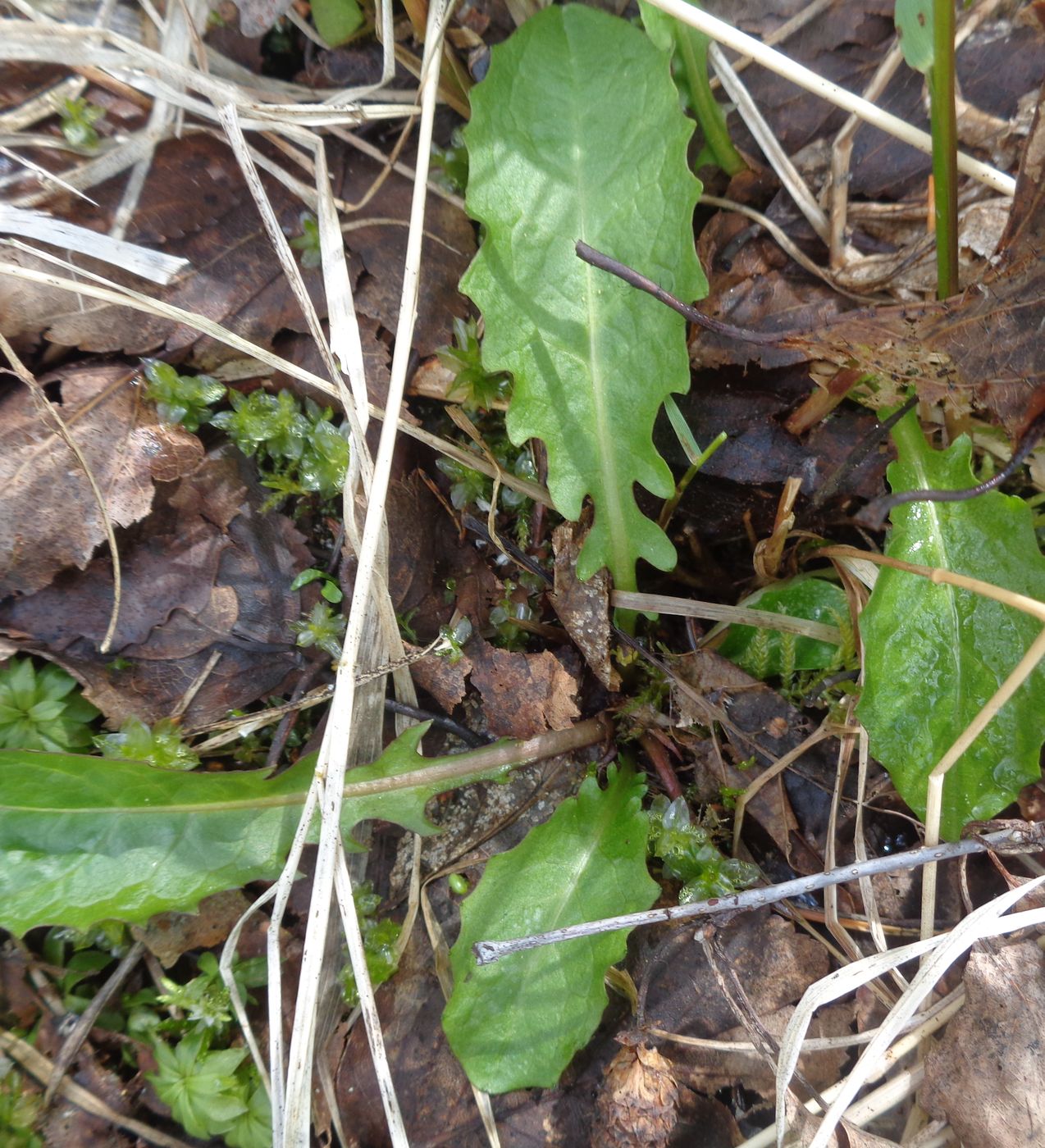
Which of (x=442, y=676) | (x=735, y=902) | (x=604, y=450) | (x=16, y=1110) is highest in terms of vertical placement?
(x=604, y=450)

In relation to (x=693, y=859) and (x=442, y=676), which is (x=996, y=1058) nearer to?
(x=693, y=859)

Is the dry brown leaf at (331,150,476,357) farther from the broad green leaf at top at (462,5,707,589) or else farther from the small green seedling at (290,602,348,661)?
the small green seedling at (290,602,348,661)

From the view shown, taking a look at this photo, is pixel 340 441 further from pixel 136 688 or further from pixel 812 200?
pixel 812 200

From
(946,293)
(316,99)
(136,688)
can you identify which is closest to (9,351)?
(136,688)

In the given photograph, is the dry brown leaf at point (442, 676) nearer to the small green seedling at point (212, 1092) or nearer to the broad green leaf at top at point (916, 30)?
the small green seedling at point (212, 1092)

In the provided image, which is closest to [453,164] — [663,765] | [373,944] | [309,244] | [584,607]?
[309,244]

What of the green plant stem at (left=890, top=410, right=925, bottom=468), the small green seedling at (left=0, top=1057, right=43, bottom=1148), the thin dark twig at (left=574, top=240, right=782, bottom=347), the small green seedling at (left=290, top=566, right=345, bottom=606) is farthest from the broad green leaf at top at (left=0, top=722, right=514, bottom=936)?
the green plant stem at (left=890, top=410, right=925, bottom=468)
